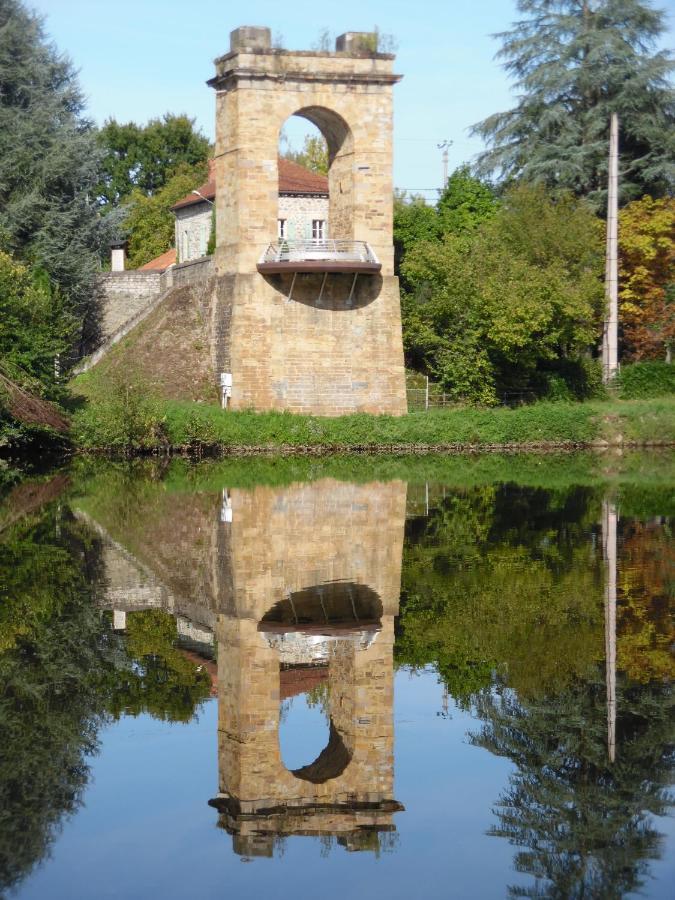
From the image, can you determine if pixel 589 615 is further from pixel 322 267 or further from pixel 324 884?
pixel 322 267

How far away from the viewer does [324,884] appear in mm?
6027

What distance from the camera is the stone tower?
34688mm

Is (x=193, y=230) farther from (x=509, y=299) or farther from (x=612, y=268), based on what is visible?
(x=612, y=268)

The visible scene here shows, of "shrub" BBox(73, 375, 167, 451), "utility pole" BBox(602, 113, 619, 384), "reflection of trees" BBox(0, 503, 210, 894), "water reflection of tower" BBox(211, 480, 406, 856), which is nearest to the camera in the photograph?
"reflection of trees" BBox(0, 503, 210, 894)

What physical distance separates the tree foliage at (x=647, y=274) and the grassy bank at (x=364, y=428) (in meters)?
4.97

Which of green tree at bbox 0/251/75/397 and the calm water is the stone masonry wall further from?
the calm water

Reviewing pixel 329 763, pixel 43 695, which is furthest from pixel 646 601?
pixel 43 695

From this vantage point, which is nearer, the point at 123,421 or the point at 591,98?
the point at 123,421

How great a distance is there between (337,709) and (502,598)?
3758 millimetres

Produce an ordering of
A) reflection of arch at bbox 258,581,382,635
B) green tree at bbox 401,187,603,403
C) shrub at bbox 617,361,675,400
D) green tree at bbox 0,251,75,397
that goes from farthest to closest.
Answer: shrub at bbox 617,361,675,400, green tree at bbox 401,187,603,403, green tree at bbox 0,251,75,397, reflection of arch at bbox 258,581,382,635

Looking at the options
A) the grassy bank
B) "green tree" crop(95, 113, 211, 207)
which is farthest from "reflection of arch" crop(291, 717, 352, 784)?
"green tree" crop(95, 113, 211, 207)

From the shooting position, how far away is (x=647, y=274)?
135ft

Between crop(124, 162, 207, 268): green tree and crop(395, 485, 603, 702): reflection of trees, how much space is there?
134ft

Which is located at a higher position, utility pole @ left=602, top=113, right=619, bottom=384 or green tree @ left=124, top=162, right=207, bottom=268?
green tree @ left=124, top=162, right=207, bottom=268
